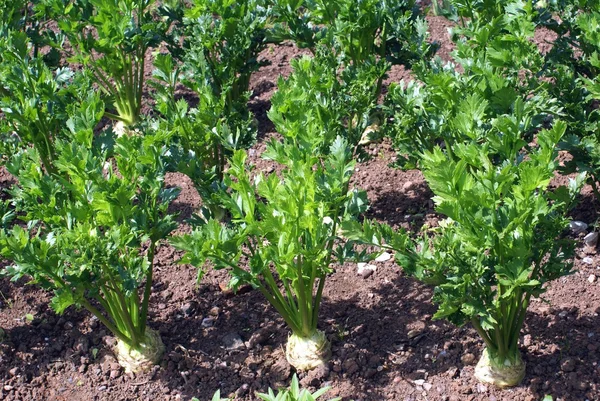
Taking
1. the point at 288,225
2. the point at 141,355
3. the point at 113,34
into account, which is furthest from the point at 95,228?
the point at 113,34

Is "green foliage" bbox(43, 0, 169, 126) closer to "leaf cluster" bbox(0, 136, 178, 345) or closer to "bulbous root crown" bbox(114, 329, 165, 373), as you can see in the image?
"leaf cluster" bbox(0, 136, 178, 345)

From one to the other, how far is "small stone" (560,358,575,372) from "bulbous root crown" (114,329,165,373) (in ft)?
5.81

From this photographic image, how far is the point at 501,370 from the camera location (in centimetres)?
363

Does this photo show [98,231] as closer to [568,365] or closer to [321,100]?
[321,100]

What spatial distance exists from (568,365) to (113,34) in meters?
3.07

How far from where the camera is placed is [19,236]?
3461 millimetres

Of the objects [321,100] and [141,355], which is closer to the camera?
[141,355]

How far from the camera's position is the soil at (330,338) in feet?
12.4

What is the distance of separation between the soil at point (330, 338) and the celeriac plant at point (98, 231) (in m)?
0.24

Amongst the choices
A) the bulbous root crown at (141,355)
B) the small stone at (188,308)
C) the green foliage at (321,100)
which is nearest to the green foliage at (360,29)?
the green foliage at (321,100)

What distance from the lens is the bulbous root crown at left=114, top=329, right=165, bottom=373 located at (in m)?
3.94

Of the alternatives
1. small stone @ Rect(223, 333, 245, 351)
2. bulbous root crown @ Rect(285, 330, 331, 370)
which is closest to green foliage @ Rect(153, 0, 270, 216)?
small stone @ Rect(223, 333, 245, 351)

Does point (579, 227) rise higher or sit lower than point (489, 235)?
lower

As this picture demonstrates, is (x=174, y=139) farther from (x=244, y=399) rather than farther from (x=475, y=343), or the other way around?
(x=475, y=343)
